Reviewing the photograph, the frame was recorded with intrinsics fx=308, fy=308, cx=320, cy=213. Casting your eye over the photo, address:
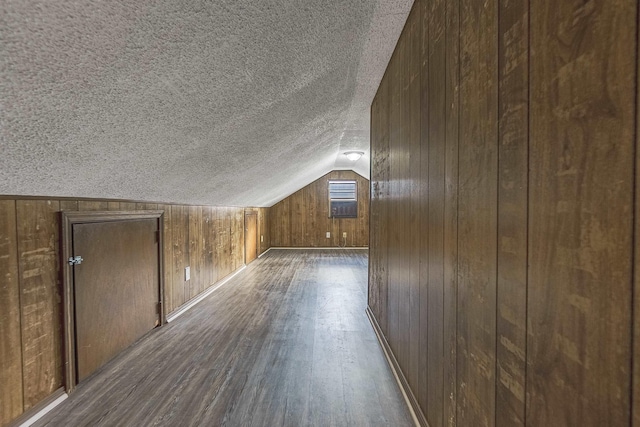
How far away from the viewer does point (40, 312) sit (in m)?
1.64

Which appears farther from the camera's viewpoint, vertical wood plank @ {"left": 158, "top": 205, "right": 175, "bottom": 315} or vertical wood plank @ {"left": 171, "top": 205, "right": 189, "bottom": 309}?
vertical wood plank @ {"left": 171, "top": 205, "right": 189, "bottom": 309}

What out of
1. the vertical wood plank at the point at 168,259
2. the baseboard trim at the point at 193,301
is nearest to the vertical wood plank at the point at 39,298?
the vertical wood plank at the point at 168,259

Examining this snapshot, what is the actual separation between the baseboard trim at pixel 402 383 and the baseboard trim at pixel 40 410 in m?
1.91

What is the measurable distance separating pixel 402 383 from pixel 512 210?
1.45 metres

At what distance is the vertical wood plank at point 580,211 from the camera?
48cm

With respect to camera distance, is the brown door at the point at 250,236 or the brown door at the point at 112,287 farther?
the brown door at the point at 250,236

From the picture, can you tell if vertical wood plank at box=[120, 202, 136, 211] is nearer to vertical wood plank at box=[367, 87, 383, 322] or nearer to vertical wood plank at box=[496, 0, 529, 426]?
vertical wood plank at box=[367, 87, 383, 322]

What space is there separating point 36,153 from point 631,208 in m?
1.78

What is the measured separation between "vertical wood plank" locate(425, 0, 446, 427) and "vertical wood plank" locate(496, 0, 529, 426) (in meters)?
0.39

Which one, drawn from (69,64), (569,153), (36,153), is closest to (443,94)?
(569,153)

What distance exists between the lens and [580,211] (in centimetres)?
55

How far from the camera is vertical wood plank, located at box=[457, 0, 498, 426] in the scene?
85cm

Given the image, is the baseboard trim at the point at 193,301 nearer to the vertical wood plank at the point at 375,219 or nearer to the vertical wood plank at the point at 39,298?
the vertical wood plank at the point at 39,298

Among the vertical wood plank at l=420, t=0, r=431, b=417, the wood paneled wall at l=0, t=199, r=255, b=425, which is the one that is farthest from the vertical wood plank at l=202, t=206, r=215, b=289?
the vertical wood plank at l=420, t=0, r=431, b=417
